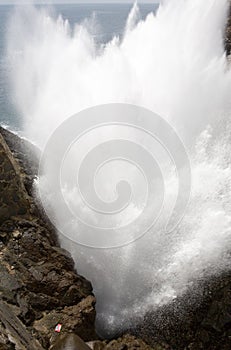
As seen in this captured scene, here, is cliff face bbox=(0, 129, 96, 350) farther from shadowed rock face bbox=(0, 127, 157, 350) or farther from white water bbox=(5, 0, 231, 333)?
white water bbox=(5, 0, 231, 333)

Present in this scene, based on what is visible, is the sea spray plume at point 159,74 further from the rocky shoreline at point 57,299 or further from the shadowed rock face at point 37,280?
the shadowed rock face at point 37,280

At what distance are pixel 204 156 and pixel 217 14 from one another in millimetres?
15856

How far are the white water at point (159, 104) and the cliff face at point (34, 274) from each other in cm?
174

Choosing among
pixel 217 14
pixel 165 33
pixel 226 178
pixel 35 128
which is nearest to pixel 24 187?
pixel 226 178

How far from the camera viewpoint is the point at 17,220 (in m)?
14.7

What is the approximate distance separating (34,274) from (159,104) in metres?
17.4

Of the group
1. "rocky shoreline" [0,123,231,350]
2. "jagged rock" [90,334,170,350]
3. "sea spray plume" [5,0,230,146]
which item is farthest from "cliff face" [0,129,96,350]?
"sea spray plume" [5,0,230,146]

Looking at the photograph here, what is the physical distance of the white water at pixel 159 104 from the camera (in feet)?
50.4

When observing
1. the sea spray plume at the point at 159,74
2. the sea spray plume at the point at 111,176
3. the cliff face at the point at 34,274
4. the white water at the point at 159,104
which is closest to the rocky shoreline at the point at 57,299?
the cliff face at the point at 34,274

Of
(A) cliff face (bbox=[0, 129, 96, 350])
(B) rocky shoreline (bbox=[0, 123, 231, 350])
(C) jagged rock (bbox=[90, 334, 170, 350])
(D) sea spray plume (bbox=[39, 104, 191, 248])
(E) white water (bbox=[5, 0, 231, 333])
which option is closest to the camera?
(B) rocky shoreline (bbox=[0, 123, 231, 350])

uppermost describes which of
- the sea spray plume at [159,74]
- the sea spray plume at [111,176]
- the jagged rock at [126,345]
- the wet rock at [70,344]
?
the sea spray plume at [159,74]

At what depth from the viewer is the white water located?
1537cm

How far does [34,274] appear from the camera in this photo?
548 inches

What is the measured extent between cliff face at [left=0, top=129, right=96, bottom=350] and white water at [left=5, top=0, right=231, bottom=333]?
5.70ft
